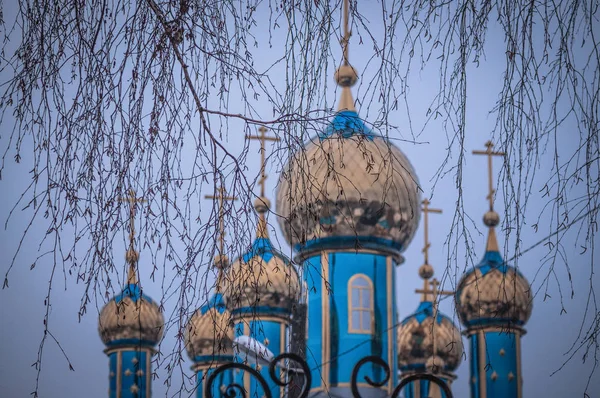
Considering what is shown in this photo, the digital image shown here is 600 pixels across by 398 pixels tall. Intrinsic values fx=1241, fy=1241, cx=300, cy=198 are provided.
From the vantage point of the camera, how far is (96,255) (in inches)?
121

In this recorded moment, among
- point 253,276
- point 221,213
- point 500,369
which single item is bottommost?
point 253,276

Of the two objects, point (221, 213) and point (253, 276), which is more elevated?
point (221, 213)

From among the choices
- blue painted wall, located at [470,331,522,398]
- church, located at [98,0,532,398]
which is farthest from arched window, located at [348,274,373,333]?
blue painted wall, located at [470,331,522,398]

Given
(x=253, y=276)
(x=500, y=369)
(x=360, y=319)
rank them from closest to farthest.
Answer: (x=253, y=276) → (x=360, y=319) → (x=500, y=369)

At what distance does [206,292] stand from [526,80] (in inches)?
37.7

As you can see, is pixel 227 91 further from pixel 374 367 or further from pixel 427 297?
pixel 427 297

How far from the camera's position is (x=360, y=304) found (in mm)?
15352

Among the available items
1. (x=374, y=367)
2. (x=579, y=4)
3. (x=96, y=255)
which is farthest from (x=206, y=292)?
(x=374, y=367)

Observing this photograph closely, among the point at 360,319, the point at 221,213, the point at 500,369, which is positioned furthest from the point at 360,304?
the point at 221,213

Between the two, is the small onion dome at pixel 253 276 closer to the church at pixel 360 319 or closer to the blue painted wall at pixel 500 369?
the church at pixel 360 319

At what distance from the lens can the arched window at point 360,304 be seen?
15250mm

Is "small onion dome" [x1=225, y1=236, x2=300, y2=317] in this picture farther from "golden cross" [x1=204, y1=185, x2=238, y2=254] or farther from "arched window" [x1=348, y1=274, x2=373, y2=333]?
"arched window" [x1=348, y1=274, x2=373, y2=333]

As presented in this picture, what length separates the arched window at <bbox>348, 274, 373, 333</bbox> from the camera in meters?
15.2

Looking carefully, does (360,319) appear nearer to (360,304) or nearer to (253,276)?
(360,304)
